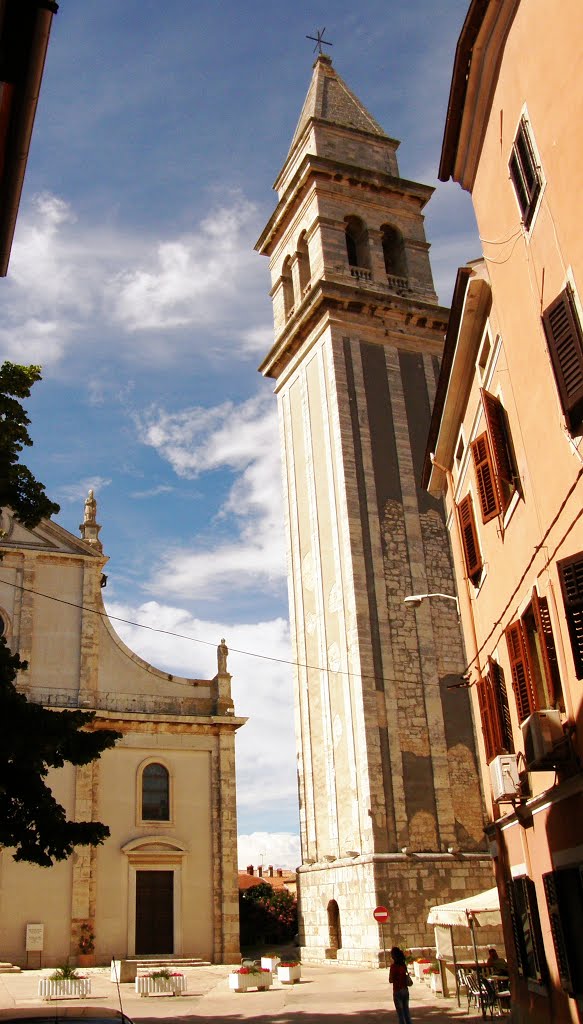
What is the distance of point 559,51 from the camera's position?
28.1ft

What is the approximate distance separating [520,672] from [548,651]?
126cm

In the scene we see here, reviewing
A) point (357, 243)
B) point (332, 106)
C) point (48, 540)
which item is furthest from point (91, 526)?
point (332, 106)

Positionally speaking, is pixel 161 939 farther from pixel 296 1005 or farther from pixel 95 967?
pixel 296 1005

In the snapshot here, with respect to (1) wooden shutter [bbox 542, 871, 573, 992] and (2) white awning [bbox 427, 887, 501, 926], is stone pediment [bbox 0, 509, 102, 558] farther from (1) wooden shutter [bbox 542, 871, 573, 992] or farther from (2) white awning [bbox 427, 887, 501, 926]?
(1) wooden shutter [bbox 542, 871, 573, 992]

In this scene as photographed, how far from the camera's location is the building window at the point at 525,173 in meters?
9.40

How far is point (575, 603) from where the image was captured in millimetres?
8398

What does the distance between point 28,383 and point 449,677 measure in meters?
16.7

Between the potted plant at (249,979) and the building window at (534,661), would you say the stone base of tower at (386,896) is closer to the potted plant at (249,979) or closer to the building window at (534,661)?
the potted plant at (249,979)

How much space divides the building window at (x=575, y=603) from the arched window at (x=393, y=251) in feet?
89.6

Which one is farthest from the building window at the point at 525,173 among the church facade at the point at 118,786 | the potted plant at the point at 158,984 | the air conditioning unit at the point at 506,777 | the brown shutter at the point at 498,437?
the church facade at the point at 118,786

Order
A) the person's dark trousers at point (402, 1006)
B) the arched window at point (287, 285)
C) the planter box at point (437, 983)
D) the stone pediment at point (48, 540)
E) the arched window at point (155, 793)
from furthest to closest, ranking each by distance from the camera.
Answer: the arched window at point (287, 285), the stone pediment at point (48, 540), the arched window at point (155, 793), the planter box at point (437, 983), the person's dark trousers at point (402, 1006)

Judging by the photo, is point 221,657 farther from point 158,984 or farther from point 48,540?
point 158,984

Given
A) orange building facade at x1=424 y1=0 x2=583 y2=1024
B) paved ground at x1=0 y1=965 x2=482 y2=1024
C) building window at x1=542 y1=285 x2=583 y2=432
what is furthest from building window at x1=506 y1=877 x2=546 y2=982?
building window at x1=542 y1=285 x2=583 y2=432

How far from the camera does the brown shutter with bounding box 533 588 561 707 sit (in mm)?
9625
